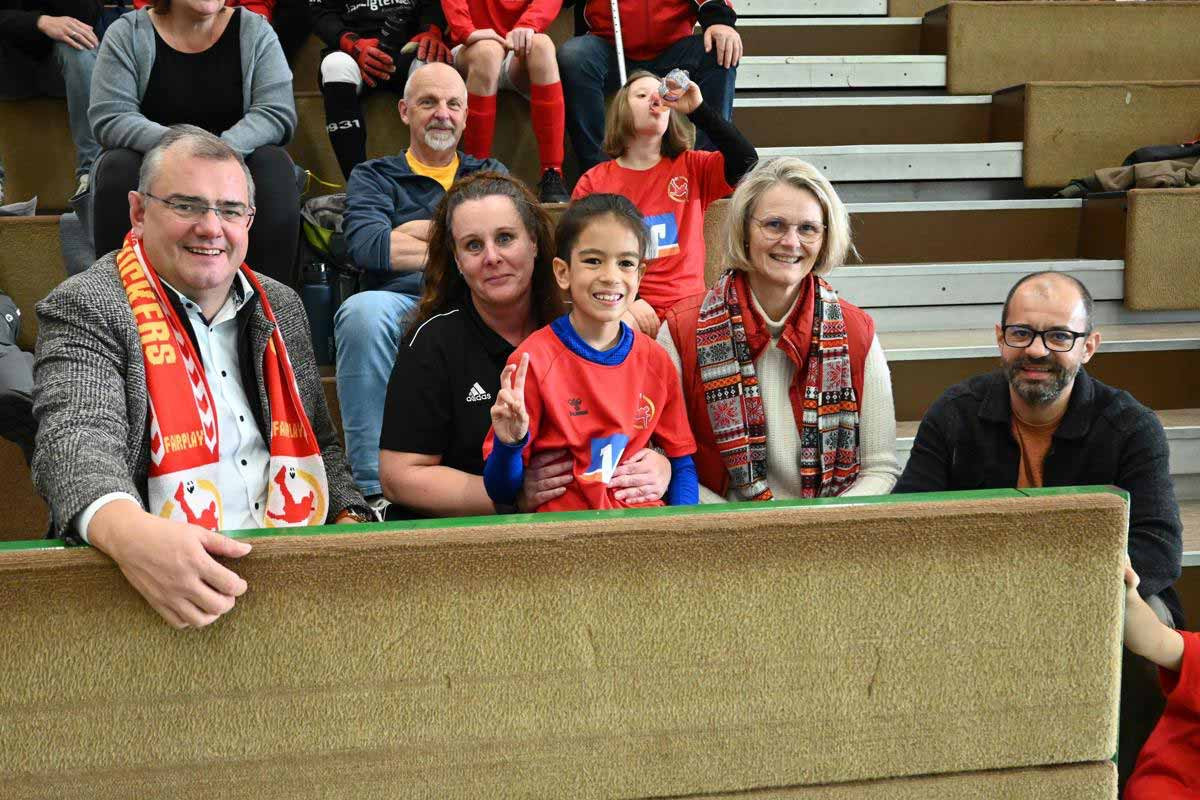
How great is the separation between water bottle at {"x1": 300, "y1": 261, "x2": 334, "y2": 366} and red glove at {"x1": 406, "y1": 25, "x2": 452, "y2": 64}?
0.81m

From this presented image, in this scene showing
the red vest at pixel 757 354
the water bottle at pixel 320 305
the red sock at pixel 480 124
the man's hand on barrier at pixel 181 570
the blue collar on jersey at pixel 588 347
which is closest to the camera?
the man's hand on barrier at pixel 181 570

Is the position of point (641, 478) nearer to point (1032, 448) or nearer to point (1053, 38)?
point (1032, 448)

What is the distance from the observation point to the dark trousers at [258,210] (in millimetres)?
2527

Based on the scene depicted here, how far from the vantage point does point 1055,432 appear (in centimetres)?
179

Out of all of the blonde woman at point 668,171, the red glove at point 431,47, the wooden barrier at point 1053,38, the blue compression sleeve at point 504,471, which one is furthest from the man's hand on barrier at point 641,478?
the wooden barrier at point 1053,38

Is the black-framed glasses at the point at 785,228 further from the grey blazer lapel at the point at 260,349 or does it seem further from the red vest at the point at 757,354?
the grey blazer lapel at the point at 260,349

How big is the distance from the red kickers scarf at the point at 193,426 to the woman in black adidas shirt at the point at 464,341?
189mm

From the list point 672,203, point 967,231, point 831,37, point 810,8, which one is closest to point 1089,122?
point 967,231

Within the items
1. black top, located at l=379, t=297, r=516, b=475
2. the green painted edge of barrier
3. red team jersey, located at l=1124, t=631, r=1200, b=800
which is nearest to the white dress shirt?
black top, located at l=379, t=297, r=516, b=475

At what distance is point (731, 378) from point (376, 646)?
108 cm

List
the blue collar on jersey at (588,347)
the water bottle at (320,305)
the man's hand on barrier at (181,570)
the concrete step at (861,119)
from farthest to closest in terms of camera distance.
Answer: the concrete step at (861,119)
the water bottle at (320,305)
the blue collar on jersey at (588,347)
the man's hand on barrier at (181,570)

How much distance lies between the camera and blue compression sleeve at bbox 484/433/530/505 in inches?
60.4

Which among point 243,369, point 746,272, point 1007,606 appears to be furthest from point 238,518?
point 1007,606

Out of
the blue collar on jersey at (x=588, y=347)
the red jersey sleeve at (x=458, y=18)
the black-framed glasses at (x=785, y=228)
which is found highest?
the red jersey sleeve at (x=458, y=18)
